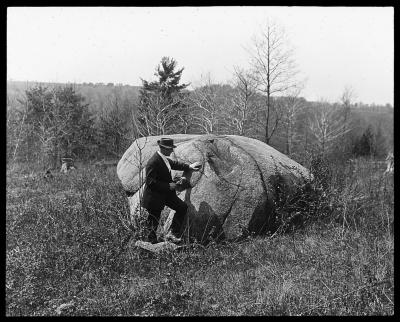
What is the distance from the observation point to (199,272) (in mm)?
5645

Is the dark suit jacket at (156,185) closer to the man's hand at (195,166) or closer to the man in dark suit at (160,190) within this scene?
the man in dark suit at (160,190)

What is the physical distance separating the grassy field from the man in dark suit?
0.60 metres

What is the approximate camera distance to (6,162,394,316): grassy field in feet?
15.3

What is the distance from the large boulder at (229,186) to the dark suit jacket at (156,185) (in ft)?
0.99

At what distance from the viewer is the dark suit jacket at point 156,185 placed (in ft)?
20.6

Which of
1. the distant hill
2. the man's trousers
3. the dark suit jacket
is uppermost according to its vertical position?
the distant hill

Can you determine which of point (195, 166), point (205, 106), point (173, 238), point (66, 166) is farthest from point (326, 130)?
point (173, 238)

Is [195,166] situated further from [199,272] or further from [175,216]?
[199,272]

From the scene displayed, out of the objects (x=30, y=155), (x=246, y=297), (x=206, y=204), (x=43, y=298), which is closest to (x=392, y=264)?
(x=246, y=297)

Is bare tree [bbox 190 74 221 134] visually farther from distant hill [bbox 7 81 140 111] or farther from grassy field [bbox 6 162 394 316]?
grassy field [bbox 6 162 394 316]

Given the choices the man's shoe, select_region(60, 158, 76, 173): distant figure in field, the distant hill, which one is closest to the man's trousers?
the man's shoe

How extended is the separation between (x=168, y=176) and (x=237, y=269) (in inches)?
77.6

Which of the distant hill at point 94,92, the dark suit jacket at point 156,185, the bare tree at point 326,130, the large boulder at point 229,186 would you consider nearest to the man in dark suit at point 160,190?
the dark suit jacket at point 156,185

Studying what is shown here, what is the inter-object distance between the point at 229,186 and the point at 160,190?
4.94ft
